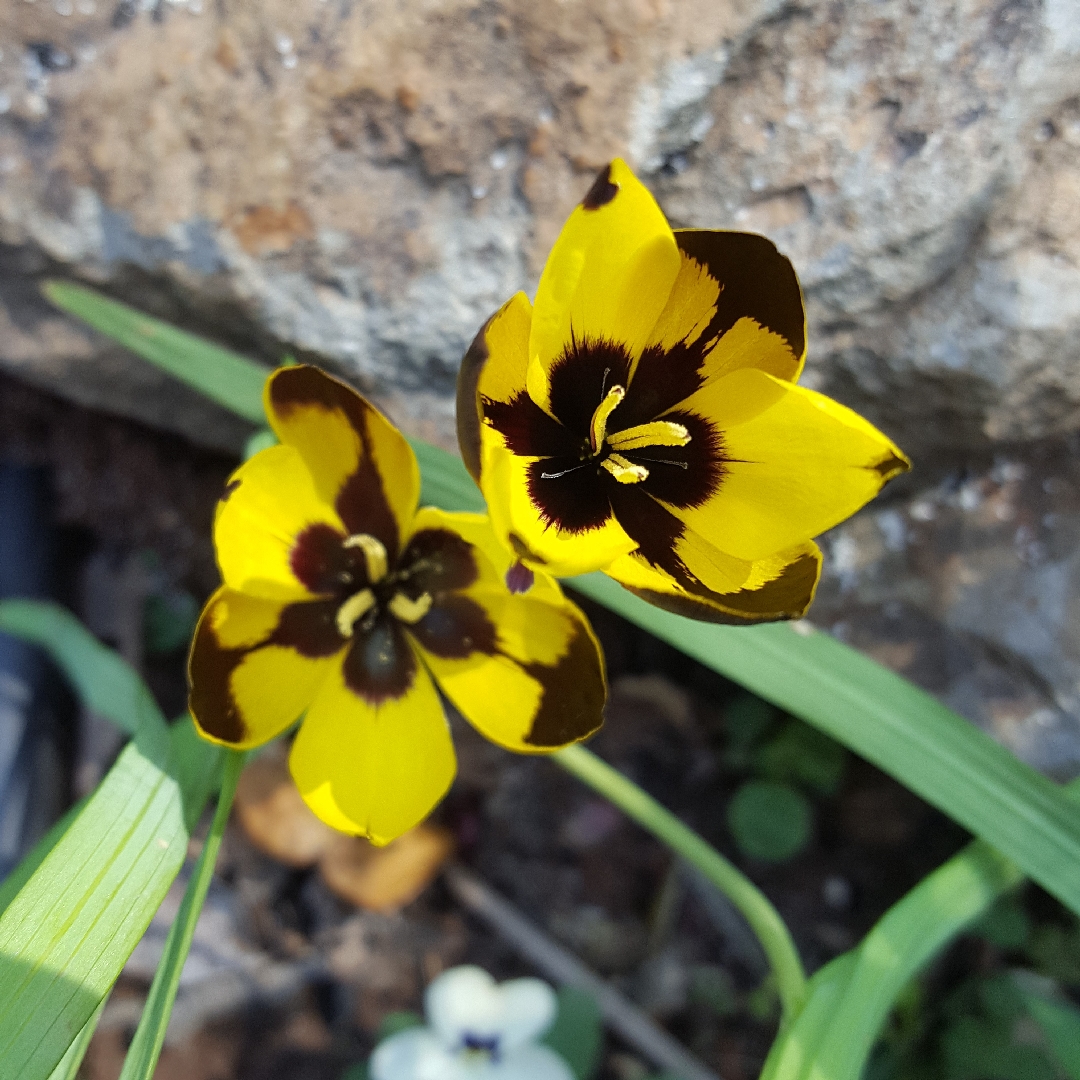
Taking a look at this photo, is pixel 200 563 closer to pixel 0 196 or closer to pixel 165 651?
pixel 165 651

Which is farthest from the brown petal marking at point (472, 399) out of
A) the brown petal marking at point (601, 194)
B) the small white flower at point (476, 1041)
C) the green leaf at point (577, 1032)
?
the green leaf at point (577, 1032)

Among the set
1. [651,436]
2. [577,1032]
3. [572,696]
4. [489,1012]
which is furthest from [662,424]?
[577,1032]

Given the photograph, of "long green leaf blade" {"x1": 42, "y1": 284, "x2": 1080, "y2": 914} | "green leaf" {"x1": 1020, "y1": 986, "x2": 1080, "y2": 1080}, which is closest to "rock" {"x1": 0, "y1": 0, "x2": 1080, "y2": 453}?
"long green leaf blade" {"x1": 42, "y1": 284, "x2": 1080, "y2": 914}

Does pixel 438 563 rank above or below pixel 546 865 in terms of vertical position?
above

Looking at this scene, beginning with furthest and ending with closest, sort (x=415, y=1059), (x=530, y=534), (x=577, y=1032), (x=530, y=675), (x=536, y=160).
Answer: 1. (x=577, y=1032)
2. (x=415, y=1059)
3. (x=536, y=160)
4. (x=530, y=675)
5. (x=530, y=534)

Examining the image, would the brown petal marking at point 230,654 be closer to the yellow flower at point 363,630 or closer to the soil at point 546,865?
the yellow flower at point 363,630

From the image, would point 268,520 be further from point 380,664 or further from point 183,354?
point 183,354

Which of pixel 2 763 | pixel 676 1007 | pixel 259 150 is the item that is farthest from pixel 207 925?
pixel 259 150
